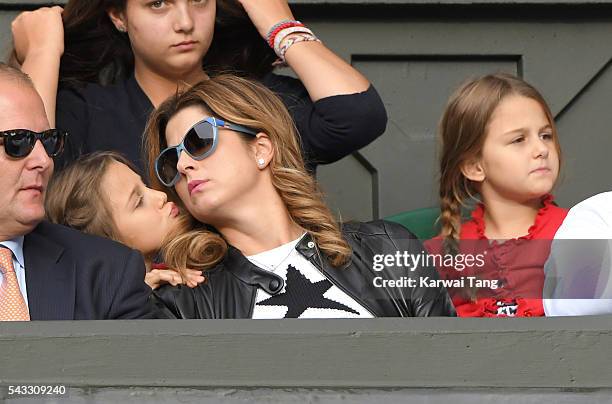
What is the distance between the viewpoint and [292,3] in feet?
16.4

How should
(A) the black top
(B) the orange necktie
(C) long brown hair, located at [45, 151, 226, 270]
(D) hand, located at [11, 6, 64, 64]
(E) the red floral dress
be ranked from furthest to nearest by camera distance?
(D) hand, located at [11, 6, 64, 64], (A) the black top, (C) long brown hair, located at [45, 151, 226, 270], (E) the red floral dress, (B) the orange necktie

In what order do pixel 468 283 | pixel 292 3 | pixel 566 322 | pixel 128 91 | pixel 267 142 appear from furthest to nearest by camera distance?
1. pixel 292 3
2. pixel 128 91
3. pixel 267 142
4. pixel 468 283
5. pixel 566 322

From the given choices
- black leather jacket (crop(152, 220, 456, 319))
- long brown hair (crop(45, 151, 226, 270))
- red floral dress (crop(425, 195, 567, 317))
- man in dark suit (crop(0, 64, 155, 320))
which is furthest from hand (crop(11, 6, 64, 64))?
red floral dress (crop(425, 195, 567, 317))

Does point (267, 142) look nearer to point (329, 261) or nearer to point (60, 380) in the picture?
point (329, 261)

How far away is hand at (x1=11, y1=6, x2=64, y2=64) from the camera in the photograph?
4152 mm

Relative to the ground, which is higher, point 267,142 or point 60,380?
point 267,142

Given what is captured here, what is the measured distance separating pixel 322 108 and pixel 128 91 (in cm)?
64

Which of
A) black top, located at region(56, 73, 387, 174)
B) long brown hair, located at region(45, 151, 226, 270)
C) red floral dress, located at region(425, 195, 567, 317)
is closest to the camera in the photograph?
red floral dress, located at region(425, 195, 567, 317)

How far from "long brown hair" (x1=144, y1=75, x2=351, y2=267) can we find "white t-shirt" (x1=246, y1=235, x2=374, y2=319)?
0.32 feet

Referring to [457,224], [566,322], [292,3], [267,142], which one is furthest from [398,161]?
[566,322]

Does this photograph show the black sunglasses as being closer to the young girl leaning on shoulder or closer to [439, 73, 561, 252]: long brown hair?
the young girl leaning on shoulder

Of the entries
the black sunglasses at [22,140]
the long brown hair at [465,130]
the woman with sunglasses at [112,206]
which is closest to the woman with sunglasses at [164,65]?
the woman with sunglasses at [112,206]

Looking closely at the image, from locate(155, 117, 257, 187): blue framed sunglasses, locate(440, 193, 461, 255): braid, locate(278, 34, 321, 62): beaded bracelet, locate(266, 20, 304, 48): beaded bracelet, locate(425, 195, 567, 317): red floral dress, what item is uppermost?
locate(266, 20, 304, 48): beaded bracelet

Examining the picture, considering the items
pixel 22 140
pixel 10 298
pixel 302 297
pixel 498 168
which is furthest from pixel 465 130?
pixel 10 298
